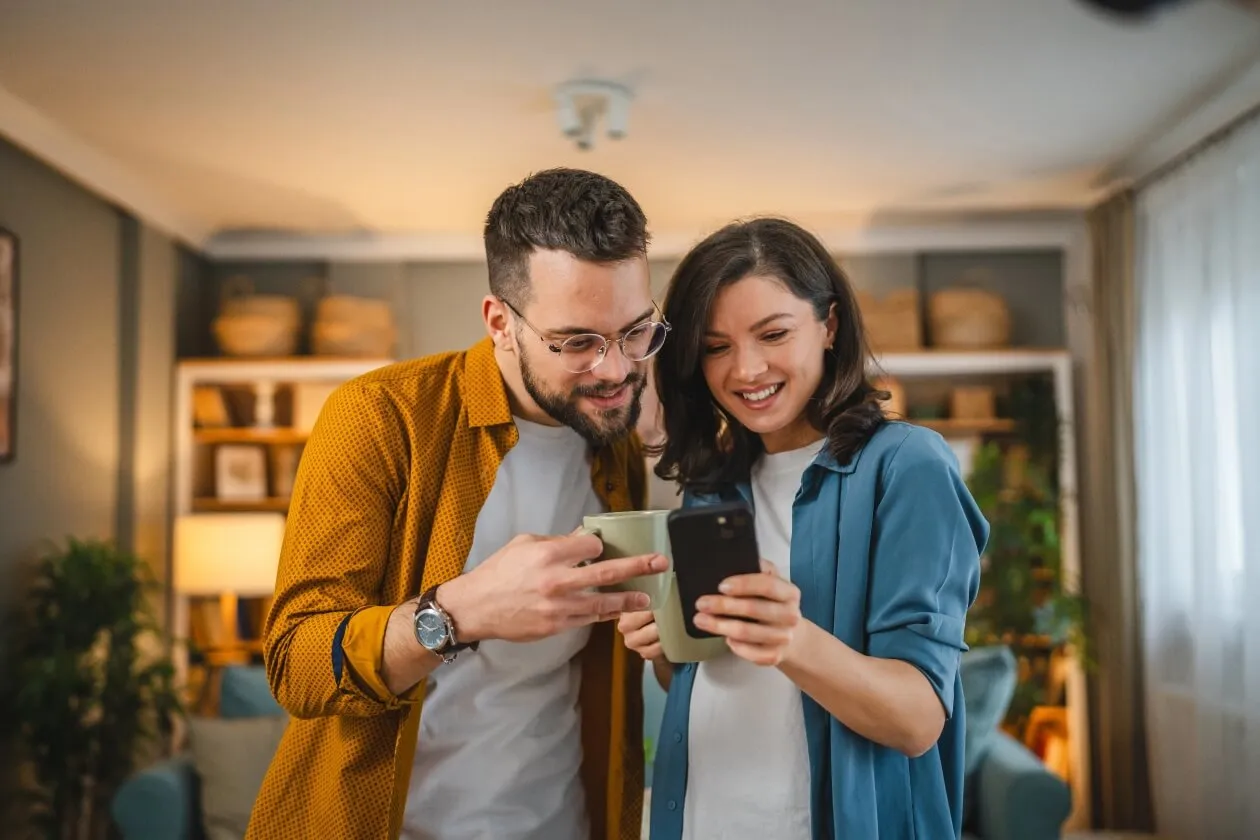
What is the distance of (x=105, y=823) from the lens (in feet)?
13.3

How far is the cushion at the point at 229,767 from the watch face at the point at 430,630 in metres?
2.53

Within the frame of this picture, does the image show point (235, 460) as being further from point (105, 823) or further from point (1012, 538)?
point (1012, 538)

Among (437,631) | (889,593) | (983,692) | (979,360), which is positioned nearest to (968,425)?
(979,360)

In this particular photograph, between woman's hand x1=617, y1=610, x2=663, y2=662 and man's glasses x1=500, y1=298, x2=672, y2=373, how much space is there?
12.3 inches

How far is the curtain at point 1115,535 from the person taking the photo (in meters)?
4.46

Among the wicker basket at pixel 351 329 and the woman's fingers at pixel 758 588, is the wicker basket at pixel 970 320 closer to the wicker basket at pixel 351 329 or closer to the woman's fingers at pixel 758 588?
the wicker basket at pixel 351 329

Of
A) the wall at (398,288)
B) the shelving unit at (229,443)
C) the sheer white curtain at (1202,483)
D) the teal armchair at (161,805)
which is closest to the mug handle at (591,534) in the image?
the teal armchair at (161,805)

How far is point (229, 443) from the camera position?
5.16 meters

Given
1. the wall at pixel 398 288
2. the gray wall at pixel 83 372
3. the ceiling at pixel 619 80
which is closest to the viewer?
the ceiling at pixel 619 80

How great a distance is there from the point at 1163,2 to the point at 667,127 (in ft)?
11.4

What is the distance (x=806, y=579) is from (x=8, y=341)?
3271 mm

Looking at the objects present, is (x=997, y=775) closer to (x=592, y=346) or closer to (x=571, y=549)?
(x=592, y=346)

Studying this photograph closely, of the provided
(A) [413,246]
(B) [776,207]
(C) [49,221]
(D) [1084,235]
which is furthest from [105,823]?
(D) [1084,235]

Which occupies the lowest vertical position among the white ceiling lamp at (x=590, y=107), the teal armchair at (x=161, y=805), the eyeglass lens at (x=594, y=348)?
the teal armchair at (x=161, y=805)
